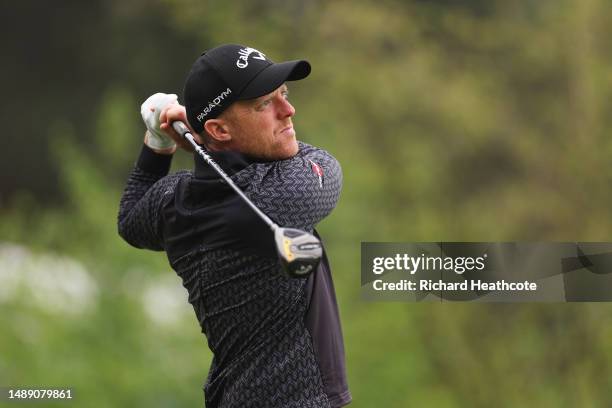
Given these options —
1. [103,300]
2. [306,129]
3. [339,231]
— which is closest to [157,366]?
[103,300]

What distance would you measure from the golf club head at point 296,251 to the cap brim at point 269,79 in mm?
381

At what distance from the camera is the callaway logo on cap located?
258cm

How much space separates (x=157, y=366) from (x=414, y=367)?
149cm

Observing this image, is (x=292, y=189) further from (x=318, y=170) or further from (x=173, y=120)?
(x=173, y=120)

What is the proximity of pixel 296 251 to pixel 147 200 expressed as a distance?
0.66m

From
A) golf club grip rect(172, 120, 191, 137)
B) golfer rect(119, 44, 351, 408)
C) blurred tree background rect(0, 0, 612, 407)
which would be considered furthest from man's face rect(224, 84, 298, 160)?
blurred tree background rect(0, 0, 612, 407)

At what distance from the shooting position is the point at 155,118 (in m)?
2.86

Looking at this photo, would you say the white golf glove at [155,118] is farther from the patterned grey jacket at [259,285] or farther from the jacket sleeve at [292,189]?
the jacket sleeve at [292,189]

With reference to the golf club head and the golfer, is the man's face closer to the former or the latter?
the golfer

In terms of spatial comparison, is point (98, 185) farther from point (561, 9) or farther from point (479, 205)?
point (561, 9)

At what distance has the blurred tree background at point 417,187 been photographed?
5.98 metres

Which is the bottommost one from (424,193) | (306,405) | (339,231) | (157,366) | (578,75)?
(306,405)

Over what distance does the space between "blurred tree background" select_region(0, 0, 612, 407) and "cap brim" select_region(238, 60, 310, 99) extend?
325 cm

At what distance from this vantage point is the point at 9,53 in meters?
9.73
